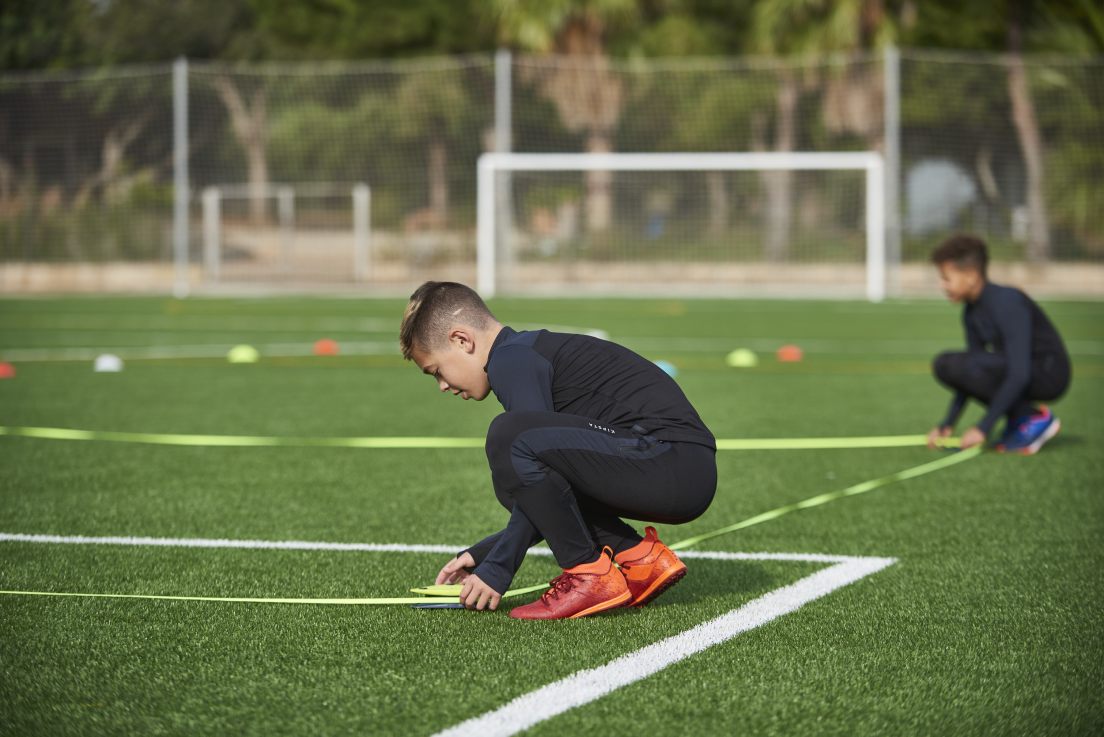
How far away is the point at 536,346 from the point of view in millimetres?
3873

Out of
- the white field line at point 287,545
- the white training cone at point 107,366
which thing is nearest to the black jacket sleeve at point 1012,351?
the white field line at point 287,545

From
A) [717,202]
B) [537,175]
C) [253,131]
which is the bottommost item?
[717,202]

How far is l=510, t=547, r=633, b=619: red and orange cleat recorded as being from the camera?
3820 millimetres

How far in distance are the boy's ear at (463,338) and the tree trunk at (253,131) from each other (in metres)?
24.1

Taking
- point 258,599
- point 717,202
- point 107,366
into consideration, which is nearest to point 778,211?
point 717,202

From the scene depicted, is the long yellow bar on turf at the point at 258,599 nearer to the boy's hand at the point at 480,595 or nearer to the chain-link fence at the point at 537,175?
the boy's hand at the point at 480,595

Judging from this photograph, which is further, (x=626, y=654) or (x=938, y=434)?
(x=938, y=434)

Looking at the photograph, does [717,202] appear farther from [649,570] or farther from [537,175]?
[649,570]

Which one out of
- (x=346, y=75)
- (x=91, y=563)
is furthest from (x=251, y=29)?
(x=91, y=563)

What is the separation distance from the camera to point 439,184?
28141mm

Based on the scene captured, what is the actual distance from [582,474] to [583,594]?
32 centimetres

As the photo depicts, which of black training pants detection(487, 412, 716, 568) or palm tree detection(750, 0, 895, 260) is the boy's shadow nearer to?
black training pants detection(487, 412, 716, 568)

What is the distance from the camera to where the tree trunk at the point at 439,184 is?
91.7ft

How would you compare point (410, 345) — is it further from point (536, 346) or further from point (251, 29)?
point (251, 29)
